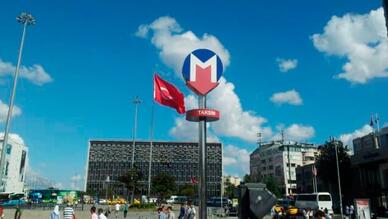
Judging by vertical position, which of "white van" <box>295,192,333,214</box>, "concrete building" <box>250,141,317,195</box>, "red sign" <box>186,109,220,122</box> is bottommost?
"white van" <box>295,192,333,214</box>

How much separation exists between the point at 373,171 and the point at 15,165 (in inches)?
3978

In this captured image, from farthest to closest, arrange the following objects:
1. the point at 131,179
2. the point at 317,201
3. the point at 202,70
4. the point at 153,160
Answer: the point at 153,160, the point at 131,179, the point at 317,201, the point at 202,70

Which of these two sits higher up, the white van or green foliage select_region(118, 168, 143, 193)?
green foliage select_region(118, 168, 143, 193)

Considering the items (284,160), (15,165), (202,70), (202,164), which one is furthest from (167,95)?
(15,165)

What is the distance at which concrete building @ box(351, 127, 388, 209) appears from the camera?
49062 mm

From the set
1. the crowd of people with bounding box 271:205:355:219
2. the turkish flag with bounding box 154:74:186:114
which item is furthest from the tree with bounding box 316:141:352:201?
the turkish flag with bounding box 154:74:186:114

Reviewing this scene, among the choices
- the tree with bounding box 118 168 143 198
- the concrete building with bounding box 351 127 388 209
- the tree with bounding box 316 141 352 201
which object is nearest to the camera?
the concrete building with bounding box 351 127 388 209

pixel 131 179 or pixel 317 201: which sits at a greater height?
pixel 131 179

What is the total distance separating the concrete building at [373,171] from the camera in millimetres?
49062

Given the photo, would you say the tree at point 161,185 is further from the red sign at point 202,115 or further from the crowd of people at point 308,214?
the red sign at point 202,115

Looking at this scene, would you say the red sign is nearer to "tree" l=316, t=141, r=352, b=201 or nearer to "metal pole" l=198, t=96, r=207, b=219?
"metal pole" l=198, t=96, r=207, b=219

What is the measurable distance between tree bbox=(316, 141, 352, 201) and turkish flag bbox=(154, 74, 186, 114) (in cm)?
5168

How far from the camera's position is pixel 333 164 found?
56.2 m

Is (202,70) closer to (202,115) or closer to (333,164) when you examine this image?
(202,115)
